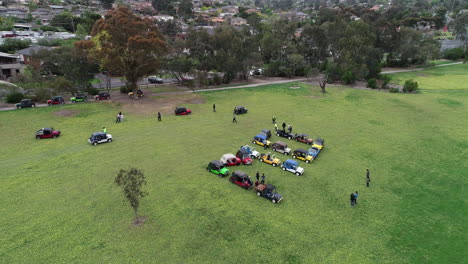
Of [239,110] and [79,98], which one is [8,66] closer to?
[79,98]

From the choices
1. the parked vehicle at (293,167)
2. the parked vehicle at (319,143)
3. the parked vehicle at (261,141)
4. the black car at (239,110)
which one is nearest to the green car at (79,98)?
the black car at (239,110)

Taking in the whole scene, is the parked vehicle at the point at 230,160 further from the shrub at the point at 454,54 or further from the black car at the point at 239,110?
the shrub at the point at 454,54

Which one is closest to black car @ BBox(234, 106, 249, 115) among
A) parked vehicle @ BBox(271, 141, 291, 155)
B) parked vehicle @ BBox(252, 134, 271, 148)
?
parked vehicle @ BBox(252, 134, 271, 148)

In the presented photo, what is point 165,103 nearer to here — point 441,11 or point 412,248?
point 412,248

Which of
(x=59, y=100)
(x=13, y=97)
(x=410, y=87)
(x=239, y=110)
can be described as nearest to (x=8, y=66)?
(x=13, y=97)

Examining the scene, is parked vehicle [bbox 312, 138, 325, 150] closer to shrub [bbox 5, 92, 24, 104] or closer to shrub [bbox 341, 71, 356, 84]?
shrub [bbox 341, 71, 356, 84]

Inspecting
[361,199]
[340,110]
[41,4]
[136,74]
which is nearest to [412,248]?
[361,199]
